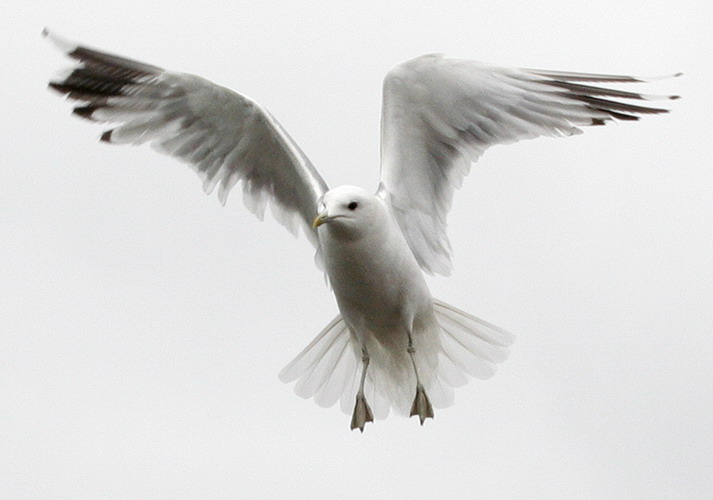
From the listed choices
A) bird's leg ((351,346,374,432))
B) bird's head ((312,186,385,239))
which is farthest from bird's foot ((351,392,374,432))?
bird's head ((312,186,385,239))

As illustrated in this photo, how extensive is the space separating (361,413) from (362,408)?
0.12 ft

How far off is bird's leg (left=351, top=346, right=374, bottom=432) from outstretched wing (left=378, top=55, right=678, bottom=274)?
653 millimetres

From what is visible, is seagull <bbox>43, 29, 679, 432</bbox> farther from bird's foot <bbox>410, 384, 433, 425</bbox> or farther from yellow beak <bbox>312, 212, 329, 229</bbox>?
yellow beak <bbox>312, 212, 329, 229</bbox>

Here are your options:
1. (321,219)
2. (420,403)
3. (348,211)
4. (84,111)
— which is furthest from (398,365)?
(84,111)

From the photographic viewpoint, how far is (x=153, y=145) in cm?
934

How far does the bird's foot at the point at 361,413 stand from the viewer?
362 inches

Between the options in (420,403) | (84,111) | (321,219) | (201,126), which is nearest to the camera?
(321,219)

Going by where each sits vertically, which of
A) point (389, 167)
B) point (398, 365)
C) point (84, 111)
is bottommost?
point (398, 365)

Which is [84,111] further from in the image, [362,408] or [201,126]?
[362,408]

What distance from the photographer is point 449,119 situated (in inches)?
363

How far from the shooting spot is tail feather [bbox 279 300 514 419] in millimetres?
9367

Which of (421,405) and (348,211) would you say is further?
(421,405)

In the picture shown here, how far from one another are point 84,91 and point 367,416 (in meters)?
2.37

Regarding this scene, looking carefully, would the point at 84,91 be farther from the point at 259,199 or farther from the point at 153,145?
the point at 259,199
